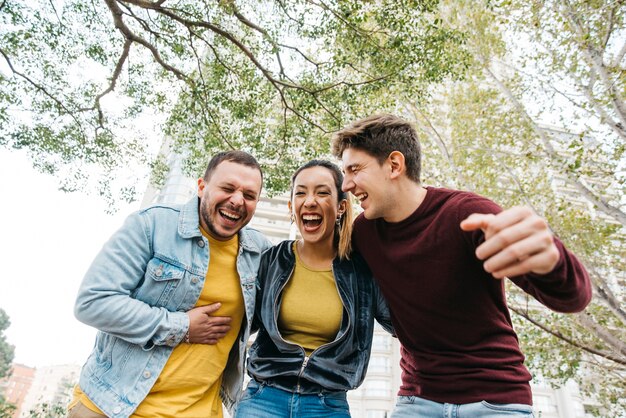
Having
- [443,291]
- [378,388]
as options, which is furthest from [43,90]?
[378,388]

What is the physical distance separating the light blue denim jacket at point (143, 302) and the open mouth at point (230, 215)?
19cm

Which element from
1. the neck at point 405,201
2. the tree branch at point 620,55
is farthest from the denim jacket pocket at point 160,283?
the tree branch at point 620,55

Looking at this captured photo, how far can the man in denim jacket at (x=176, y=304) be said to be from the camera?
2090 mm

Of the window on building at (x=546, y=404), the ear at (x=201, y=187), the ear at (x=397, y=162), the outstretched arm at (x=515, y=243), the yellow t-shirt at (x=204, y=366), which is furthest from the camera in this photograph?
the window on building at (x=546, y=404)

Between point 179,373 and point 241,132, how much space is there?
6.08 metres

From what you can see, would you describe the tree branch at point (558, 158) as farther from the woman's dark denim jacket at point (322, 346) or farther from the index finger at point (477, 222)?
the index finger at point (477, 222)

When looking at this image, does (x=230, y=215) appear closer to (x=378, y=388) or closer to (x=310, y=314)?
(x=310, y=314)

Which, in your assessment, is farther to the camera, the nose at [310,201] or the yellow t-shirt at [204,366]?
the nose at [310,201]

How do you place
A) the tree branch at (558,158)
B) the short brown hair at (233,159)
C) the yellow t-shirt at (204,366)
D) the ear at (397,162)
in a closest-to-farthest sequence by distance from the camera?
the yellow t-shirt at (204,366) < the ear at (397,162) < the short brown hair at (233,159) < the tree branch at (558,158)

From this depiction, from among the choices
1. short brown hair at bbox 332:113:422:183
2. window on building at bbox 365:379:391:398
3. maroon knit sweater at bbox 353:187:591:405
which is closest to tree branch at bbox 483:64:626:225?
short brown hair at bbox 332:113:422:183

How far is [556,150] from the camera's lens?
30.6ft

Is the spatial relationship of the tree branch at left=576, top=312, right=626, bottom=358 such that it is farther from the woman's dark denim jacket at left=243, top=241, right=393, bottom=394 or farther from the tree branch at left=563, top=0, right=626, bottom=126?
the woman's dark denim jacket at left=243, top=241, right=393, bottom=394

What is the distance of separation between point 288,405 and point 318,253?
100 centimetres

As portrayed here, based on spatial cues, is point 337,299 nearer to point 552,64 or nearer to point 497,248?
point 497,248
